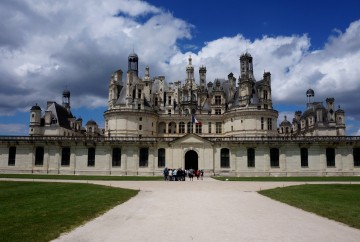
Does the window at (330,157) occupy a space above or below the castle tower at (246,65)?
below

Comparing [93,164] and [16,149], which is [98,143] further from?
[16,149]

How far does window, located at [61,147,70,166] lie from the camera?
57375mm

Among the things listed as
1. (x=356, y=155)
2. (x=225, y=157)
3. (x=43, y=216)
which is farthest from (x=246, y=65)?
(x=43, y=216)

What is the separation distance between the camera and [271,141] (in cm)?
5531

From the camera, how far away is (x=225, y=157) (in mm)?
56531

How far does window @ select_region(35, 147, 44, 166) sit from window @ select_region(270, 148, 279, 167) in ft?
132

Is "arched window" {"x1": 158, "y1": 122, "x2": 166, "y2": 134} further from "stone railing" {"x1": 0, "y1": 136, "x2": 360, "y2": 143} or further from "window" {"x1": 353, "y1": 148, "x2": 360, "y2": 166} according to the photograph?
"window" {"x1": 353, "y1": 148, "x2": 360, "y2": 166}

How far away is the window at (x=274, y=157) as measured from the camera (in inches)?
2199

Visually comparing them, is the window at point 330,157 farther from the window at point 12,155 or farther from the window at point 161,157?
the window at point 12,155

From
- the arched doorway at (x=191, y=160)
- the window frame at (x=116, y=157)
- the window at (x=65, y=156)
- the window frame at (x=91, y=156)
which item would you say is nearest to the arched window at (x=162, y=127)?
the arched doorway at (x=191, y=160)

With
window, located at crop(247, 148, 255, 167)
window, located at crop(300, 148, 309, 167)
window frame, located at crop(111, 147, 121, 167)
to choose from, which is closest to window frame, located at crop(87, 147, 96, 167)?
window frame, located at crop(111, 147, 121, 167)

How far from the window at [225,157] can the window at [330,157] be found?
16.8 metres

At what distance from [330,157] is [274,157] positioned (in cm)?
936

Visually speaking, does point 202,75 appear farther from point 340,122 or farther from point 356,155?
point 356,155
